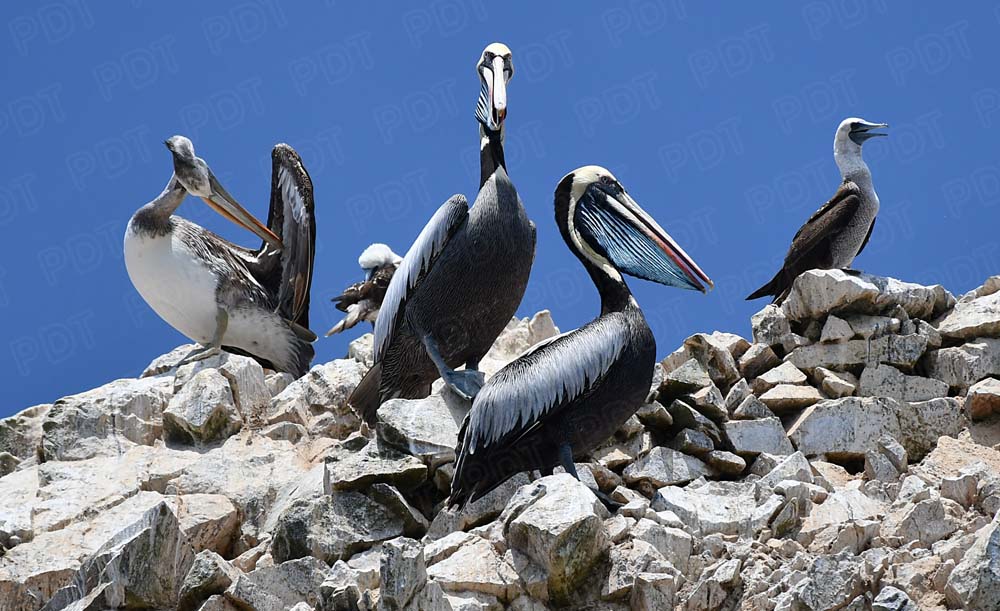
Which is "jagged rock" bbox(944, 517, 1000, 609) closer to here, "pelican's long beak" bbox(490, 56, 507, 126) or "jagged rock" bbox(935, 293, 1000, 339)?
"jagged rock" bbox(935, 293, 1000, 339)

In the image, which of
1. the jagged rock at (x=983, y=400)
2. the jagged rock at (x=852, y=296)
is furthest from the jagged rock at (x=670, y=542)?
the jagged rock at (x=852, y=296)

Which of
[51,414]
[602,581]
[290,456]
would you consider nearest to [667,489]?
[602,581]

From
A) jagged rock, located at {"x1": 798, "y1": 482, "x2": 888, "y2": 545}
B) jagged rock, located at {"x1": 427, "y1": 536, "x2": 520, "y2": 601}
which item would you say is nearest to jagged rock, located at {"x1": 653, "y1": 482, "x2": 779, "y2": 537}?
jagged rock, located at {"x1": 798, "y1": 482, "x2": 888, "y2": 545}

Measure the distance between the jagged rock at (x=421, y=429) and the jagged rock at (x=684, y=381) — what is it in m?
1.41

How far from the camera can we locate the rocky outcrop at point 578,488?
659 centimetres

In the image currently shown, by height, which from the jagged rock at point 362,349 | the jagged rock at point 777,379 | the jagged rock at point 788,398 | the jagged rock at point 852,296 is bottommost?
the jagged rock at point 788,398

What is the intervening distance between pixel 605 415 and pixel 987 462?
8.12ft

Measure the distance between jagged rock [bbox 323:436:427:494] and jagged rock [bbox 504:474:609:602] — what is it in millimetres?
1136

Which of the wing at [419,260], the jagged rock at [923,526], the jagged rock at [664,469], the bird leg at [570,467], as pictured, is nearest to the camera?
the jagged rock at [923,526]

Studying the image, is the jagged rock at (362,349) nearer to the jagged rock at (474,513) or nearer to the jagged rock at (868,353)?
the jagged rock at (474,513)

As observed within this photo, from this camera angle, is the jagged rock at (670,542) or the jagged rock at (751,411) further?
the jagged rock at (751,411)

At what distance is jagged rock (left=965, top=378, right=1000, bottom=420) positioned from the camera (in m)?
8.73

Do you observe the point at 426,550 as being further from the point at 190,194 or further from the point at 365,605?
the point at 190,194

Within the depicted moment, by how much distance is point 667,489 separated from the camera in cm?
762
